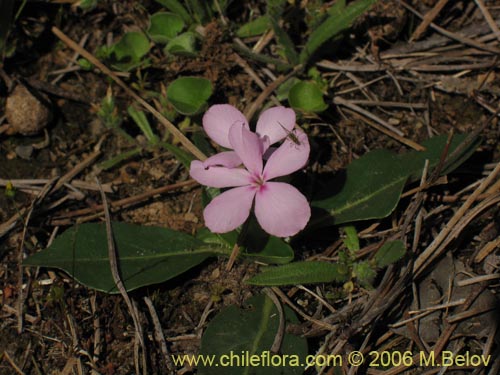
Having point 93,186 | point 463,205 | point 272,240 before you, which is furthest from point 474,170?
point 93,186

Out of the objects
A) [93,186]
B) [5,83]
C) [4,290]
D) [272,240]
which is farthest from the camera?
[5,83]

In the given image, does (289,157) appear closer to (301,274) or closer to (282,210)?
(282,210)

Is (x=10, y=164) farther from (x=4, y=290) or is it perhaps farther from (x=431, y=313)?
(x=431, y=313)

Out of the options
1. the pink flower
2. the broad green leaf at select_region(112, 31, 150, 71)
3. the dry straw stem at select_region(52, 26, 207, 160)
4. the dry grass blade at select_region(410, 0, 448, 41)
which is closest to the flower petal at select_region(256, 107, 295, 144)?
the pink flower

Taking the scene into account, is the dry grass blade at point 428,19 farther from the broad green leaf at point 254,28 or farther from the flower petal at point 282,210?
the flower petal at point 282,210

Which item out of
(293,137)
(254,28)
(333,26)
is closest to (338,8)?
(333,26)

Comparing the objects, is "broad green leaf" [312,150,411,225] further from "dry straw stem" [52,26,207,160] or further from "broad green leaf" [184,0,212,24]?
"broad green leaf" [184,0,212,24]
